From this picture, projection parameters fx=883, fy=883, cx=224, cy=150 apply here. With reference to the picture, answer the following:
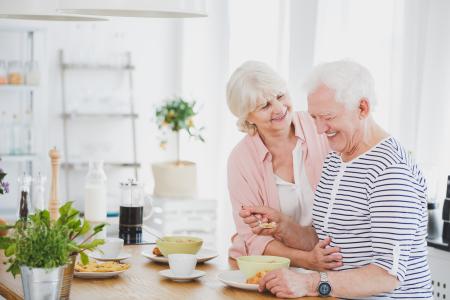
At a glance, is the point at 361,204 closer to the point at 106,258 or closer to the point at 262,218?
the point at 262,218

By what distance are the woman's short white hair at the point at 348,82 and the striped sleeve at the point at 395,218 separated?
255mm

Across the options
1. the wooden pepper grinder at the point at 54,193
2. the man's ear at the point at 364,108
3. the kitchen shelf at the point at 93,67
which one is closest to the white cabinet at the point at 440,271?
the man's ear at the point at 364,108

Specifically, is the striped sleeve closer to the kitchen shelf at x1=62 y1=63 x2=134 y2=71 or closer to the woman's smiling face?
the woman's smiling face

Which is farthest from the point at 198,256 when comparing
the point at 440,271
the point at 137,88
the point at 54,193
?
the point at 137,88

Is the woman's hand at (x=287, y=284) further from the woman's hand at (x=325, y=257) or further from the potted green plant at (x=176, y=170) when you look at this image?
Result: the potted green plant at (x=176, y=170)

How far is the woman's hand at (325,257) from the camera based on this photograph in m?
2.81

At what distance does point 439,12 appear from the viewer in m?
3.96

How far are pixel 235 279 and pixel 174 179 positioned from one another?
3566 millimetres

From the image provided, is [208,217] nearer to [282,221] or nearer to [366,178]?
[282,221]

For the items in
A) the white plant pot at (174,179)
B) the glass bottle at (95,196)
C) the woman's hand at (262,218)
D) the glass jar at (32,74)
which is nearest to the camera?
the woman's hand at (262,218)

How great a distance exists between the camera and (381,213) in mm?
2613

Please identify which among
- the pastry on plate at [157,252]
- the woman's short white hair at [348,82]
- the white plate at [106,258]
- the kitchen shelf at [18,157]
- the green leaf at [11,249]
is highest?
the woman's short white hair at [348,82]

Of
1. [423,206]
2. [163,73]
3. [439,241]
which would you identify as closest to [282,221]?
[423,206]

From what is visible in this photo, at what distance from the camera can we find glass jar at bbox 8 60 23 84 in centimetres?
660
